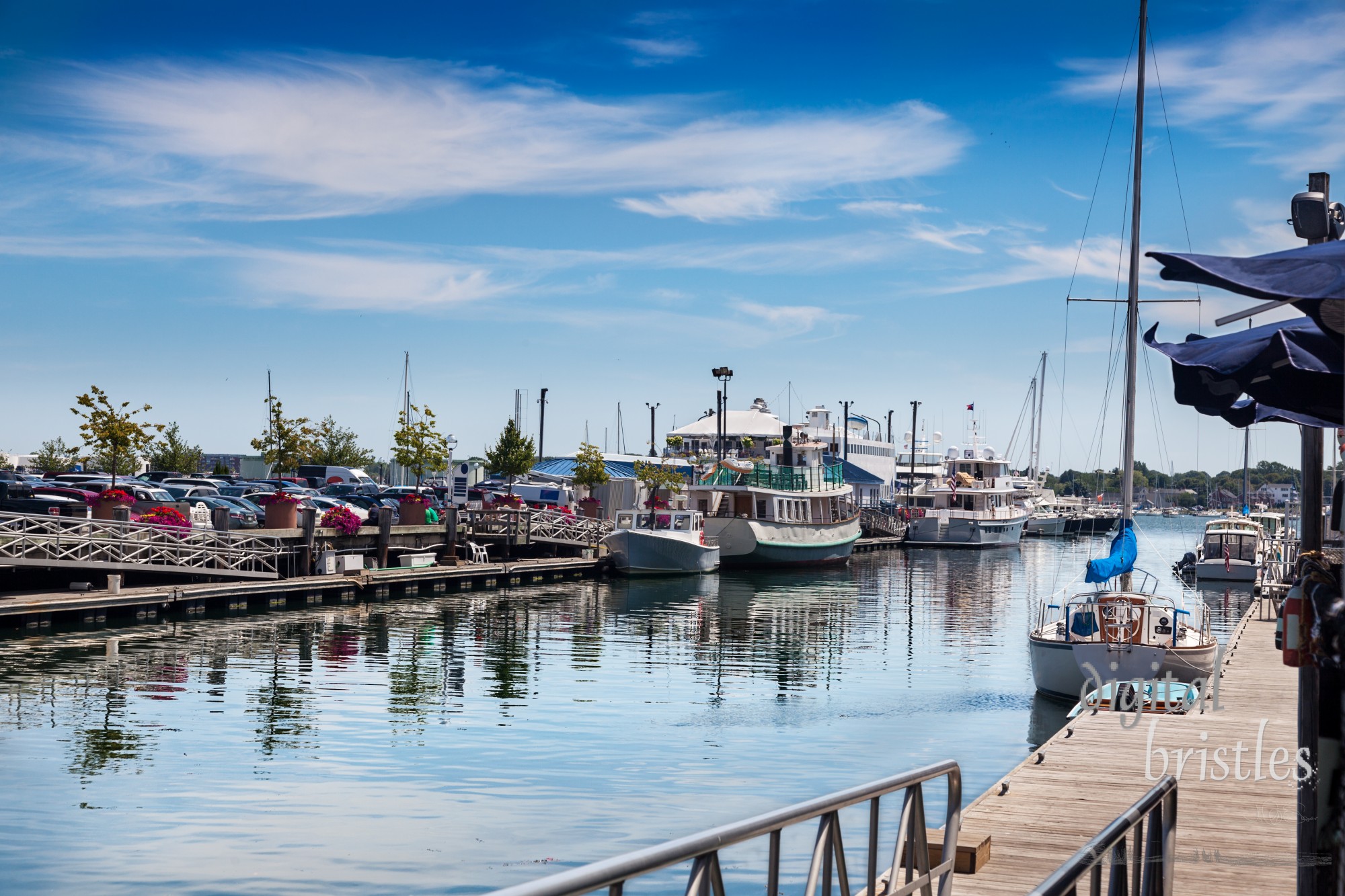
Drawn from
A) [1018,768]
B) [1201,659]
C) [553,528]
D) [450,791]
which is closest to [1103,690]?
[1201,659]

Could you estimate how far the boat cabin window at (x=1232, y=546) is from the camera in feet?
174

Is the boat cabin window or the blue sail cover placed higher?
the blue sail cover

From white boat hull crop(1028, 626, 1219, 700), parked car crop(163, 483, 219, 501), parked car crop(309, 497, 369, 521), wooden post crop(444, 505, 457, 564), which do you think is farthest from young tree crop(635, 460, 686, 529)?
white boat hull crop(1028, 626, 1219, 700)

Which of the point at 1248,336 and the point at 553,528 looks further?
the point at 553,528

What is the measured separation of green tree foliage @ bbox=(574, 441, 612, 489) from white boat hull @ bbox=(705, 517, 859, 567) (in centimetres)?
1450

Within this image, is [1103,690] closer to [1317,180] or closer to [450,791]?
[450,791]

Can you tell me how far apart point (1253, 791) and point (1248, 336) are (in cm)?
581

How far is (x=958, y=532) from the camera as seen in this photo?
79688 millimetres

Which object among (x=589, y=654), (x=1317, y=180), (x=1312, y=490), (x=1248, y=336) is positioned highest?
(x=1317, y=180)

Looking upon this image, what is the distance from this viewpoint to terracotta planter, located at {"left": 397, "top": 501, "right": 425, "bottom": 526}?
45.8 metres

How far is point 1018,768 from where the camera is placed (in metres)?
12.6

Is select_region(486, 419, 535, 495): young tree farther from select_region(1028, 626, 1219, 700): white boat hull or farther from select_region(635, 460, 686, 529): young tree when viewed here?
select_region(1028, 626, 1219, 700): white boat hull

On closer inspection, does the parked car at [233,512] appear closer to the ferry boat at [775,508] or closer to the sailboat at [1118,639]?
the ferry boat at [775,508]

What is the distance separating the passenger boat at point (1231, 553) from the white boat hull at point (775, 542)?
16149 millimetres
